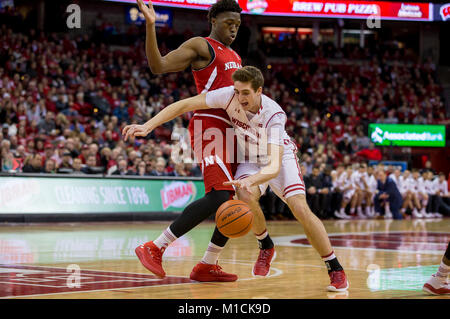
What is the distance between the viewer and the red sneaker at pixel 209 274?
20.7 feet

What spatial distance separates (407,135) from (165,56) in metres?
25.0

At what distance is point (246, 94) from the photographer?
5.86 m

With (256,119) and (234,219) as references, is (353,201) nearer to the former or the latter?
(256,119)

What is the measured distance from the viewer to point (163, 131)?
875 inches

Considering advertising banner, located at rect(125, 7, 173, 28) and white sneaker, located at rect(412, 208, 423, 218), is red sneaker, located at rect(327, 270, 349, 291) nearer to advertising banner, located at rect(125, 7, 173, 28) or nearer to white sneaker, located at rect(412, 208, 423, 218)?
white sneaker, located at rect(412, 208, 423, 218)

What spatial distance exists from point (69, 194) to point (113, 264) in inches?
338

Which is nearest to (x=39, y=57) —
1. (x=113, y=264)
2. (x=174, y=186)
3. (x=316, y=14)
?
(x=174, y=186)

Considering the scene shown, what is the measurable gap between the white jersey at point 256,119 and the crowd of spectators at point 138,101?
1034cm

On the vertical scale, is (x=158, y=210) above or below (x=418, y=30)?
below

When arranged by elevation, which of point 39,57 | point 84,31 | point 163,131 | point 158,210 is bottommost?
point 158,210

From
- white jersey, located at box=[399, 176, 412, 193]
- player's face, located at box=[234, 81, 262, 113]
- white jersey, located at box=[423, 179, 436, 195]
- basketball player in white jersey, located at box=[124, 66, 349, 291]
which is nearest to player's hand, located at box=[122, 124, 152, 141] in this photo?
basketball player in white jersey, located at box=[124, 66, 349, 291]

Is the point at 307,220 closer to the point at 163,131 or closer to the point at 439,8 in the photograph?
the point at 163,131

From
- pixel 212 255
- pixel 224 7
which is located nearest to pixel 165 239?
pixel 212 255

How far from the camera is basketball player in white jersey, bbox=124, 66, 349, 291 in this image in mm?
5793
